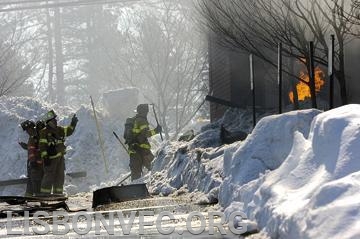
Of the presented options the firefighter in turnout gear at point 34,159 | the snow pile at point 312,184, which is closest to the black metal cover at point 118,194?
the snow pile at point 312,184

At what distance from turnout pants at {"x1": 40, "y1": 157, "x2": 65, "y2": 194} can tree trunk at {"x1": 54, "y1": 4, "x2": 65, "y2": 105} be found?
34.8m

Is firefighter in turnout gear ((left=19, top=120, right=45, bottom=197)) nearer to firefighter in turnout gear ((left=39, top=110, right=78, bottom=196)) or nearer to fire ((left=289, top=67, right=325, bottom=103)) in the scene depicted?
firefighter in turnout gear ((left=39, top=110, right=78, bottom=196))

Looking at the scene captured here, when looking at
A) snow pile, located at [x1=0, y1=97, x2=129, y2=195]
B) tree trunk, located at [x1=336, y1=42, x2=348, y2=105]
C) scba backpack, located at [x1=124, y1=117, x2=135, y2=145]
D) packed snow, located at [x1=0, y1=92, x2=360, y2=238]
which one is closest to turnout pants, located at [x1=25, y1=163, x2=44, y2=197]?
scba backpack, located at [x1=124, y1=117, x2=135, y2=145]

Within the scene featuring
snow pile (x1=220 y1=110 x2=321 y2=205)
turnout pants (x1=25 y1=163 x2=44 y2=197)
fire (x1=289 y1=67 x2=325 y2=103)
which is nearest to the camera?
snow pile (x1=220 y1=110 x2=321 y2=205)

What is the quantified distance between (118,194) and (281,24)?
5304 mm

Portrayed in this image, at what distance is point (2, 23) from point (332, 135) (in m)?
45.3

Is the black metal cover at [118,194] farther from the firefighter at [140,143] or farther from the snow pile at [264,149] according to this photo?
the firefighter at [140,143]

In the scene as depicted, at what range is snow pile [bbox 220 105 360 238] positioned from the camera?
4996 mm

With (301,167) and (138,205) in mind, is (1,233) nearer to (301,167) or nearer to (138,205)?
(138,205)

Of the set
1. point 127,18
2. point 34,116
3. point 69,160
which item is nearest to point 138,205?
point 69,160

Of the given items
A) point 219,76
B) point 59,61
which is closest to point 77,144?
point 219,76

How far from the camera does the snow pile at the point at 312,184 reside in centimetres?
500

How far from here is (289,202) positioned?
19.9ft

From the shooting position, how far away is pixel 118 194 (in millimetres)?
11742
